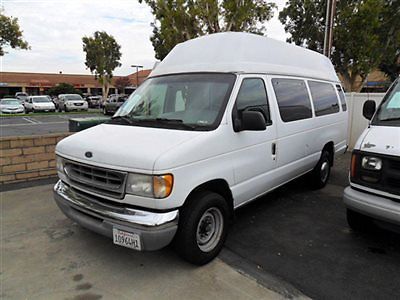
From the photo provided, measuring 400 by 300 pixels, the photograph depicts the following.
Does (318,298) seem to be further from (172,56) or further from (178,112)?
(172,56)

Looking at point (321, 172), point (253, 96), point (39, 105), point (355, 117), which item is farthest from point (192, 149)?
point (39, 105)

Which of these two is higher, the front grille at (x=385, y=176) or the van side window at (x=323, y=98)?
the van side window at (x=323, y=98)

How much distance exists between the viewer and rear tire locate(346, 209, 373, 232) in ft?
12.2

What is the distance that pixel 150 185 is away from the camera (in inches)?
103

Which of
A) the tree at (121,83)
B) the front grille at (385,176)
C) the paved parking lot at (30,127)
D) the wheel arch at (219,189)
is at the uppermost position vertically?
the tree at (121,83)

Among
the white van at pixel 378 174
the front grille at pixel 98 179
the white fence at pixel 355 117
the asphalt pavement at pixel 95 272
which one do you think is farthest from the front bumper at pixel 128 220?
the white fence at pixel 355 117

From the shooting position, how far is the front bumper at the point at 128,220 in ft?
8.62

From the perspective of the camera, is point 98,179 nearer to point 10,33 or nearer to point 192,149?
point 192,149

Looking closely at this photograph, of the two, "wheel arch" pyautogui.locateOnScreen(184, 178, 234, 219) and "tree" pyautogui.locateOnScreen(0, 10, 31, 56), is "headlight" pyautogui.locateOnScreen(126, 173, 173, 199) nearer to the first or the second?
"wheel arch" pyautogui.locateOnScreen(184, 178, 234, 219)

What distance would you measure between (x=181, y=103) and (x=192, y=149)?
924 millimetres

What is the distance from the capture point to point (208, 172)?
3.04 metres

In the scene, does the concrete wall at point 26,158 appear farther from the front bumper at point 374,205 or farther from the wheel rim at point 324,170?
the front bumper at point 374,205

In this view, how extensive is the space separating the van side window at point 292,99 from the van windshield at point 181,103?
1062mm

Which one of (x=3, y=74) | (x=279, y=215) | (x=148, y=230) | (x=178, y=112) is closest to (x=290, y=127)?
(x=279, y=215)
